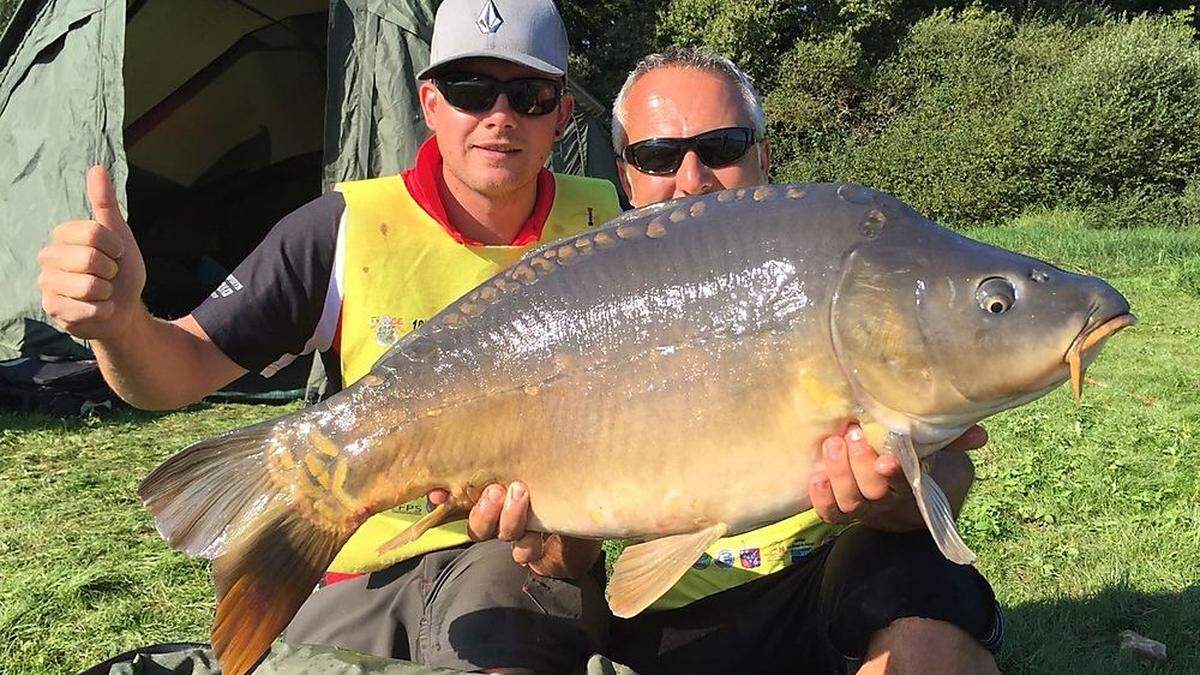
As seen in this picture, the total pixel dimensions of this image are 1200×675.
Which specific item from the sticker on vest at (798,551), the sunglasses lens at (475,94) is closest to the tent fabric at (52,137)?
the sunglasses lens at (475,94)

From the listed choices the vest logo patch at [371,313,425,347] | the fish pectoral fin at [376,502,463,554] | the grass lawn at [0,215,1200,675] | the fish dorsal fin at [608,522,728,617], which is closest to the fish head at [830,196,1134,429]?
the fish dorsal fin at [608,522,728,617]

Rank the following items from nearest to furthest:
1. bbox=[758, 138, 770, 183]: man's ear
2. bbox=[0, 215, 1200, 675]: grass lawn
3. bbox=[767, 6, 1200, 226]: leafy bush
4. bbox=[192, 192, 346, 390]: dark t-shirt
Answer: bbox=[192, 192, 346, 390]: dark t-shirt < bbox=[758, 138, 770, 183]: man's ear < bbox=[0, 215, 1200, 675]: grass lawn < bbox=[767, 6, 1200, 226]: leafy bush

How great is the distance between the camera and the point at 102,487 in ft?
14.9

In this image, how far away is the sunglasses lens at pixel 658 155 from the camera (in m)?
2.60

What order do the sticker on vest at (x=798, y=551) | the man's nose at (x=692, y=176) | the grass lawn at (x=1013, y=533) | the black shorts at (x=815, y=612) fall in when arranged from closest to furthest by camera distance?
1. the black shorts at (x=815, y=612)
2. the sticker on vest at (x=798, y=551)
3. the man's nose at (x=692, y=176)
4. the grass lawn at (x=1013, y=533)

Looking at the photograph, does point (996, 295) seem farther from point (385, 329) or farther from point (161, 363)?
point (161, 363)

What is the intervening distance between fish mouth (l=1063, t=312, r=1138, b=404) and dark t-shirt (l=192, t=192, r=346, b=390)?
1.61m

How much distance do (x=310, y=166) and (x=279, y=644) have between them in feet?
24.2

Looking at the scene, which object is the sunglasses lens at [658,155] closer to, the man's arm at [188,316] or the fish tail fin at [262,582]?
the man's arm at [188,316]

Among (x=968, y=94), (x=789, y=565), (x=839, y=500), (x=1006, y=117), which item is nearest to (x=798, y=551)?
(x=789, y=565)

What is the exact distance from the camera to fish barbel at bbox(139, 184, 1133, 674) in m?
1.68

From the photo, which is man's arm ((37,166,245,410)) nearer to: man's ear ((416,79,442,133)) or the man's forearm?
the man's forearm

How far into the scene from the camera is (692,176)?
2.59m

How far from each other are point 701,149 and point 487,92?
55 centimetres
